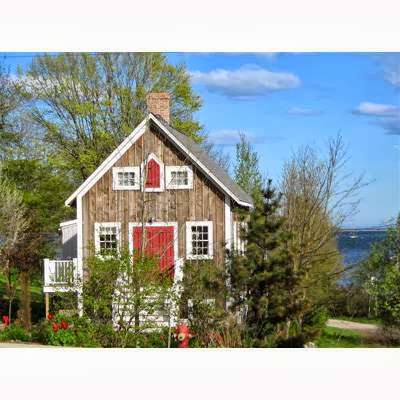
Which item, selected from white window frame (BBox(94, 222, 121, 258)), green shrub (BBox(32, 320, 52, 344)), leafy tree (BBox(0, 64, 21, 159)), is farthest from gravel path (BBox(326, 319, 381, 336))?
leafy tree (BBox(0, 64, 21, 159))

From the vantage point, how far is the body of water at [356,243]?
997 cm

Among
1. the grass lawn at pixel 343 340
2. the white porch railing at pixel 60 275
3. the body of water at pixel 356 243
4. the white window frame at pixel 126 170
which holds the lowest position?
the grass lawn at pixel 343 340

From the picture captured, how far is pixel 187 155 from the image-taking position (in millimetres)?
10016

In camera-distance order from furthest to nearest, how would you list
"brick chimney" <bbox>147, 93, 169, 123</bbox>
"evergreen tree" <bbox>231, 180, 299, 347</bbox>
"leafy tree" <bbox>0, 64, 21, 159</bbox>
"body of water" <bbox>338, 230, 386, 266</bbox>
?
"leafy tree" <bbox>0, 64, 21, 159</bbox> → "brick chimney" <bbox>147, 93, 169, 123</bbox> → "body of water" <bbox>338, 230, 386, 266</bbox> → "evergreen tree" <bbox>231, 180, 299, 347</bbox>

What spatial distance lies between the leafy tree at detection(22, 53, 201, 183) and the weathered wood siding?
28cm

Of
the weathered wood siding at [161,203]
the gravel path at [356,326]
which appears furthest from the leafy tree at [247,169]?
the gravel path at [356,326]

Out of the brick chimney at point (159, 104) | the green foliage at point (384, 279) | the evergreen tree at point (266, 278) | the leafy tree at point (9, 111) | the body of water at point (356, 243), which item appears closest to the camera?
the evergreen tree at point (266, 278)

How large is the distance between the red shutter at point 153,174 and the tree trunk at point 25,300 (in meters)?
1.66

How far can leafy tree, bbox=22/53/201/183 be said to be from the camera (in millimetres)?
10117

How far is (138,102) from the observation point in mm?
10219

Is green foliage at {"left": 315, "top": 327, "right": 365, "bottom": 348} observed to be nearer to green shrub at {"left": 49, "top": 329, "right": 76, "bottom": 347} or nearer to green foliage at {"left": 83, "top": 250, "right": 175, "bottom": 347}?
green foliage at {"left": 83, "top": 250, "right": 175, "bottom": 347}

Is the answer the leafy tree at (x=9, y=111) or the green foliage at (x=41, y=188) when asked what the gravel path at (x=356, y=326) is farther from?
the leafy tree at (x=9, y=111)
